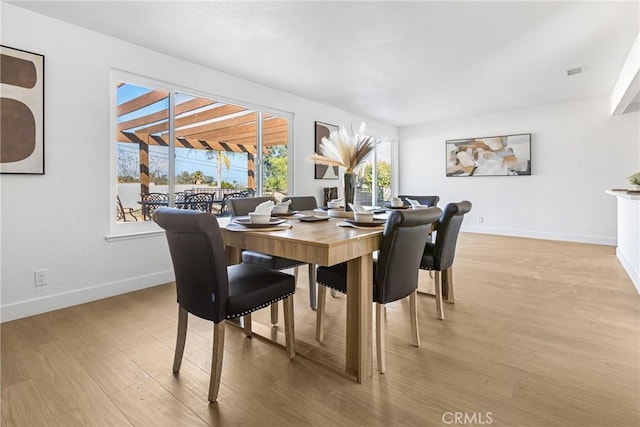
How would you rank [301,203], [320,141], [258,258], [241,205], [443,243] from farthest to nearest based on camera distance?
1. [320,141]
2. [301,203]
3. [241,205]
4. [258,258]
5. [443,243]

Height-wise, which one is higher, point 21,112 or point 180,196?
point 21,112

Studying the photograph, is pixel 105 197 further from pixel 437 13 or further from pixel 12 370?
pixel 437 13

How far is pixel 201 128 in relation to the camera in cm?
379

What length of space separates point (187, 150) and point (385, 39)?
2.34 m

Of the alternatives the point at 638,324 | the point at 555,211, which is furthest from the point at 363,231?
the point at 555,211

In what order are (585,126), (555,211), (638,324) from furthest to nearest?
1. (555,211)
2. (585,126)
3. (638,324)

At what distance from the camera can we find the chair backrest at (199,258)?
1426 millimetres

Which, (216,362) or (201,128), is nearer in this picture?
(216,362)

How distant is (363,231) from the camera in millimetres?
1743

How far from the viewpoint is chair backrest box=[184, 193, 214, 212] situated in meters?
3.70

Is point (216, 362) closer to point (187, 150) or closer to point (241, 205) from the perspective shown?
point (241, 205)

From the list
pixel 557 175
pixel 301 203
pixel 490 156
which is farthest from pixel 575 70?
pixel 301 203

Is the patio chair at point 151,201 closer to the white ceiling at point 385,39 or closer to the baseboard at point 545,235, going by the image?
the white ceiling at point 385,39

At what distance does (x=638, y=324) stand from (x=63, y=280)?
4.41m
